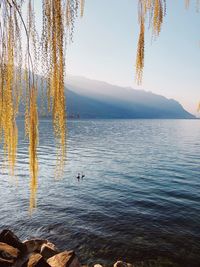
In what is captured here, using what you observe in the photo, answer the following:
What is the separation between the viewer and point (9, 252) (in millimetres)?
9883

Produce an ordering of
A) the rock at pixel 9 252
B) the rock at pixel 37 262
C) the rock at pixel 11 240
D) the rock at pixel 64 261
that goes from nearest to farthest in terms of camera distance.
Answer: the rock at pixel 37 262, the rock at pixel 9 252, the rock at pixel 64 261, the rock at pixel 11 240

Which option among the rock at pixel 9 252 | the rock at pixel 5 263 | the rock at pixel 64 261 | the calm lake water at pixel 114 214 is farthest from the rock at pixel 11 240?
the calm lake water at pixel 114 214

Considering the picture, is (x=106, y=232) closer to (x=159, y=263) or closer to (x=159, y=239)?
(x=159, y=239)

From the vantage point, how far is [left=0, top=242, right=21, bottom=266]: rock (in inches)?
373

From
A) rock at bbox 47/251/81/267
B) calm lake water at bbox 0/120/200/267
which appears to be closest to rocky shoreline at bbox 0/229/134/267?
rock at bbox 47/251/81/267

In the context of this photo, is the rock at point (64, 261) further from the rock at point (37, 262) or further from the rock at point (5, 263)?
the rock at point (5, 263)

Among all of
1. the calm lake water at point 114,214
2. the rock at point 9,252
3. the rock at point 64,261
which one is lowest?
the calm lake water at point 114,214

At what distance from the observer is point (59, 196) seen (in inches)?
1216

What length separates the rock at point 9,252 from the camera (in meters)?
9.48

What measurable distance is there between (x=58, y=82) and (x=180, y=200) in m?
28.2

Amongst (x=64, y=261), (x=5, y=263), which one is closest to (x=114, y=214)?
(x=64, y=261)

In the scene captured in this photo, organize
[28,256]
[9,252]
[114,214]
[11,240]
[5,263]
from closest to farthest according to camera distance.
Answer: [5,263]
[9,252]
[28,256]
[11,240]
[114,214]

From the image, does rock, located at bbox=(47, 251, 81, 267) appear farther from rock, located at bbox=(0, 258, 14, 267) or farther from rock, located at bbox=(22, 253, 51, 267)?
rock, located at bbox=(0, 258, 14, 267)

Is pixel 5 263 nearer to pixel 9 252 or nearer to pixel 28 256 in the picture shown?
pixel 9 252
